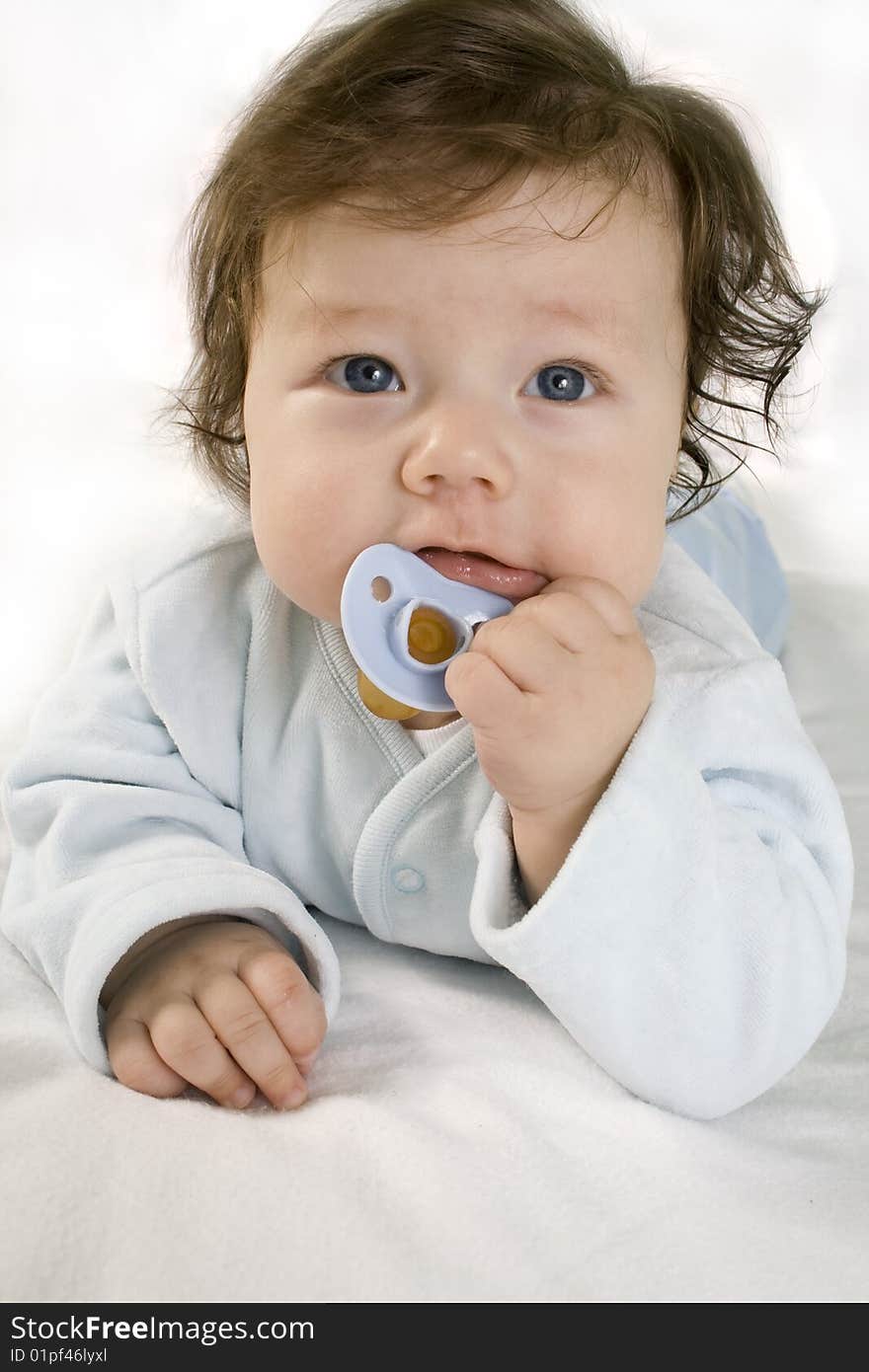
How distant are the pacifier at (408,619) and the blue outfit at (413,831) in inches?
3.8

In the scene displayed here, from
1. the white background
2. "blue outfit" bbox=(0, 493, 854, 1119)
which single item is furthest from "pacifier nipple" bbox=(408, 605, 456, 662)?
the white background

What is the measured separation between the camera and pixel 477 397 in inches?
35.6

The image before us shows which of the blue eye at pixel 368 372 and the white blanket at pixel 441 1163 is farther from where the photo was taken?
the blue eye at pixel 368 372

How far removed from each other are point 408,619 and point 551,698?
112mm

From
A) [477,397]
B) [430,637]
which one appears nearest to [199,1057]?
[430,637]

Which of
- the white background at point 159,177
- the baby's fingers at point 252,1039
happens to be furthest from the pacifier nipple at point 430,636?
the white background at point 159,177

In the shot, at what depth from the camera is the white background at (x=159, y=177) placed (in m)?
2.05

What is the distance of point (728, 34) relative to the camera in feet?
7.04

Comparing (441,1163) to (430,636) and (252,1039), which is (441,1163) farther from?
(430,636)

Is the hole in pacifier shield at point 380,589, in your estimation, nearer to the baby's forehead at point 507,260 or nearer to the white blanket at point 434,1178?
the baby's forehead at point 507,260

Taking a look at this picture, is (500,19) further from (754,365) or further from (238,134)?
(754,365)

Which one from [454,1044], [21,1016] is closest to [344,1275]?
[454,1044]

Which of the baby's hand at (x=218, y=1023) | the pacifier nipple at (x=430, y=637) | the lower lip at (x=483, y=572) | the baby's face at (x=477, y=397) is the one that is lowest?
the baby's hand at (x=218, y=1023)

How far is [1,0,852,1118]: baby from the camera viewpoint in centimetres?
86
